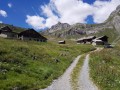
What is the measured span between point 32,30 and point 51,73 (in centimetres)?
9386

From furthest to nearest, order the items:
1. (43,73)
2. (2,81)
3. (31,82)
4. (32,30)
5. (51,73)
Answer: (32,30) < (51,73) < (43,73) < (31,82) < (2,81)

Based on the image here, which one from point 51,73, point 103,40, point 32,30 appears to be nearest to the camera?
point 51,73

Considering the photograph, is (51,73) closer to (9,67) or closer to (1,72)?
(9,67)

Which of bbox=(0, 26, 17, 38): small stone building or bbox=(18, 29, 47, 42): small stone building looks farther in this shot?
bbox=(0, 26, 17, 38): small stone building

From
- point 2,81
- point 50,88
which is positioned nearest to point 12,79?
point 2,81

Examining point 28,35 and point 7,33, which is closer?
point 28,35

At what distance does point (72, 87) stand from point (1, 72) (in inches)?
289

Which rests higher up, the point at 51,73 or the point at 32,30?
the point at 32,30

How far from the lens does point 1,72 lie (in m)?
26.4

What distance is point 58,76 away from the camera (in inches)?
1303

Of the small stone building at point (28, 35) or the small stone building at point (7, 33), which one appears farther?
the small stone building at point (7, 33)

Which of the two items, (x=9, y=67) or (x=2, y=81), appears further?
(x=9, y=67)

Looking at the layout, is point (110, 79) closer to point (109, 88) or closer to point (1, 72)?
point (109, 88)

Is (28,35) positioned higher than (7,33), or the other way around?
(7,33)
